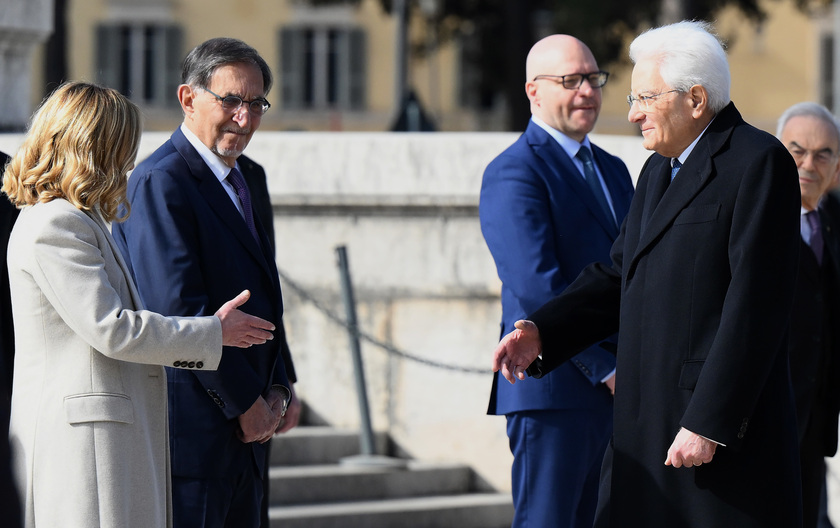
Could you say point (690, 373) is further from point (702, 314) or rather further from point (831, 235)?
point (831, 235)

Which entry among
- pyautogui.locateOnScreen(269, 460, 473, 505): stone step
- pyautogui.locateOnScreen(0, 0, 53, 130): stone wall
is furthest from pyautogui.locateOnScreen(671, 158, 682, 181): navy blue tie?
pyautogui.locateOnScreen(0, 0, 53, 130): stone wall

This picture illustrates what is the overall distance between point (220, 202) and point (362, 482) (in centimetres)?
299

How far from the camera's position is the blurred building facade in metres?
36.2

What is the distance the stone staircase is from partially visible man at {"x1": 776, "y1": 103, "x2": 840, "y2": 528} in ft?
6.02

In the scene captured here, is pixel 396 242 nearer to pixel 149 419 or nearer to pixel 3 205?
pixel 3 205

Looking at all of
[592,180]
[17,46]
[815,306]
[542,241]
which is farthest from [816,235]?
[17,46]

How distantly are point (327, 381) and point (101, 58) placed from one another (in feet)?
99.4

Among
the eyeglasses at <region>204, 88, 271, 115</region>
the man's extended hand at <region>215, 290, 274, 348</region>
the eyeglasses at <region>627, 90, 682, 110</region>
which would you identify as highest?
the eyeglasses at <region>627, 90, 682, 110</region>

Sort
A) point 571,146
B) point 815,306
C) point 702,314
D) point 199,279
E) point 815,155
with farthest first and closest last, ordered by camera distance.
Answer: point 815,155
point 815,306
point 571,146
point 199,279
point 702,314

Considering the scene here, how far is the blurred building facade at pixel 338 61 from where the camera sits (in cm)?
3625

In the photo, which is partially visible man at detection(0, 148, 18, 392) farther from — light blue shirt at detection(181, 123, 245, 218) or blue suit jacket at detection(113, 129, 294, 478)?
light blue shirt at detection(181, 123, 245, 218)

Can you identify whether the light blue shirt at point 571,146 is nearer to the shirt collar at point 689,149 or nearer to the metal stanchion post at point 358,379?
the shirt collar at point 689,149

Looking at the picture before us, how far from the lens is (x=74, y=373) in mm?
3691

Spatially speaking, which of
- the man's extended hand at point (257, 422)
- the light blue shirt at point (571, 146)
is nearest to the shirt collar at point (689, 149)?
the light blue shirt at point (571, 146)
